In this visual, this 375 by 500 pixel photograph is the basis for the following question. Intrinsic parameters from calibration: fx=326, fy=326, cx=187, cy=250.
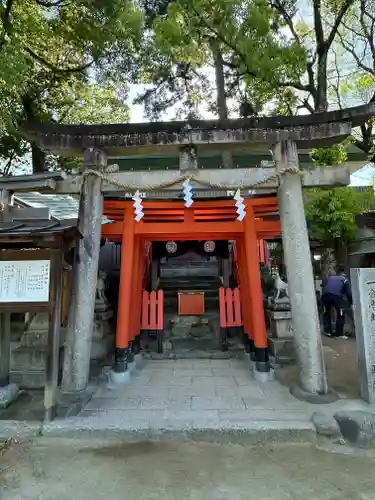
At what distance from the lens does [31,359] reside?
6.38 meters

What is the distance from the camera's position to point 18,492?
3199 millimetres

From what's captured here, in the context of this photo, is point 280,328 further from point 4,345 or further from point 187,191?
point 4,345

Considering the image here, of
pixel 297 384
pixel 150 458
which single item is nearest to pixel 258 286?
pixel 297 384

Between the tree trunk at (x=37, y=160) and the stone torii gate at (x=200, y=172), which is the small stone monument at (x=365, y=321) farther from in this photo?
the tree trunk at (x=37, y=160)

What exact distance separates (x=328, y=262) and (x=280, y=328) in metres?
4.74

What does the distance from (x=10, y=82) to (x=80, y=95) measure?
24.7 feet

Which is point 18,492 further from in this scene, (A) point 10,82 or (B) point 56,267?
(A) point 10,82

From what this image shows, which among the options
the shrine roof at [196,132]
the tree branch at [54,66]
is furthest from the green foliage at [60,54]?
the shrine roof at [196,132]

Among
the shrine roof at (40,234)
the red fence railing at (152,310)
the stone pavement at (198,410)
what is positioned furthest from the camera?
the red fence railing at (152,310)

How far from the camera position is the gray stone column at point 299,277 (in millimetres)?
5141

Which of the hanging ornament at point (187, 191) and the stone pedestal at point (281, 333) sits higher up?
the hanging ornament at point (187, 191)

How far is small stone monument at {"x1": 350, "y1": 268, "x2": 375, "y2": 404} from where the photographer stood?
489 centimetres

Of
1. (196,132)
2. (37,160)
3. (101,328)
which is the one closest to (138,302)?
(101,328)

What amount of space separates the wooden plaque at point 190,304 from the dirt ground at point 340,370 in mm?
3034
